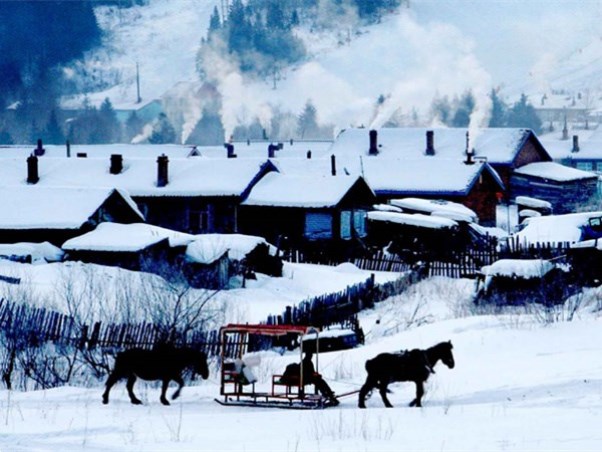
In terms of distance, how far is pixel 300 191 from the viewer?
44906mm

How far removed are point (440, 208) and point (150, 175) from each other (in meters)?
11.3

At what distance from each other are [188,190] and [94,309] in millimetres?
19832

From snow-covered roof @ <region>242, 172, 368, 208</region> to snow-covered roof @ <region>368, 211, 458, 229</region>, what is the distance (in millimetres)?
1605

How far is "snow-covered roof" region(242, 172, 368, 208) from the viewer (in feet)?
144


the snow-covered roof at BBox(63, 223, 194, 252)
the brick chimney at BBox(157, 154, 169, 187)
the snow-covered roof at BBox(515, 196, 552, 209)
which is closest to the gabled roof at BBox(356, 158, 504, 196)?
the snow-covered roof at BBox(515, 196, 552, 209)

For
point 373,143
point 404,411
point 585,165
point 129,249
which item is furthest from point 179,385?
point 585,165

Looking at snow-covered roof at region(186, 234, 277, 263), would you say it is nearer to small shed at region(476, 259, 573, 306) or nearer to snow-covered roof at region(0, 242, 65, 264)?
snow-covered roof at region(0, 242, 65, 264)

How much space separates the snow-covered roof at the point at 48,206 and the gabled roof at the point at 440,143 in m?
27.5

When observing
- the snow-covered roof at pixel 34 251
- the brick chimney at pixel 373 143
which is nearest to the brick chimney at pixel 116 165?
the snow-covered roof at pixel 34 251

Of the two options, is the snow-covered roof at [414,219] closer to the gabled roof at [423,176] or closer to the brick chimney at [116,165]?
the gabled roof at [423,176]

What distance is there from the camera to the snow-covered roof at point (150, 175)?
4478 centimetres

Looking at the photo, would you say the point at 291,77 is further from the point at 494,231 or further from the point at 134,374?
the point at 134,374

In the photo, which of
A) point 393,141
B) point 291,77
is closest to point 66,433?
point 393,141

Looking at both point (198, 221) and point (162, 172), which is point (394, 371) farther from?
point (162, 172)
